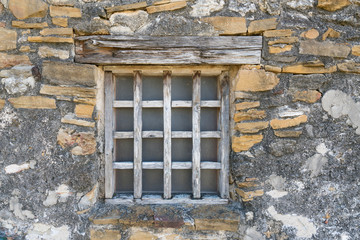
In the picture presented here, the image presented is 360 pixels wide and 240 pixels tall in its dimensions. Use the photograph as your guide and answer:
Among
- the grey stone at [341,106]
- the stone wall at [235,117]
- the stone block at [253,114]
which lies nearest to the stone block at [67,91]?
the stone wall at [235,117]

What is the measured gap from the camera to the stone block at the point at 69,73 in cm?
179

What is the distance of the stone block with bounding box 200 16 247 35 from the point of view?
1805 mm

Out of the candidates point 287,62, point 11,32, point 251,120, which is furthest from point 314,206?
point 11,32

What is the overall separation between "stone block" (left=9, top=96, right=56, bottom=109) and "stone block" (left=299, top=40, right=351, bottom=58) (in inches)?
66.6

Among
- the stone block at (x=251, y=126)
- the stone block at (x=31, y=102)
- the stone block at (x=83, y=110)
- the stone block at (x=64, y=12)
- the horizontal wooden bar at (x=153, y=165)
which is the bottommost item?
the horizontal wooden bar at (x=153, y=165)

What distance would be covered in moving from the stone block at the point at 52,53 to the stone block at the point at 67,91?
0.20 meters

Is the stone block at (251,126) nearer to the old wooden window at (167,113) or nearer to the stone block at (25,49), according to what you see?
the old wooden window at (167,113)

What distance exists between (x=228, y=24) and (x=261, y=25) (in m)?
0.22

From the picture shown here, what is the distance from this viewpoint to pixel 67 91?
1.80 metres

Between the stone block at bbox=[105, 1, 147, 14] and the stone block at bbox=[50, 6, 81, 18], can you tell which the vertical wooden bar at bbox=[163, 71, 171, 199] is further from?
the stone block at bbox=[50, 6, 81, 18]

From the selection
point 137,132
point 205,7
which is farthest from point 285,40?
point 137,132

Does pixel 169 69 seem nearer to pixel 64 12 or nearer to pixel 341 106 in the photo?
pixel 64 12

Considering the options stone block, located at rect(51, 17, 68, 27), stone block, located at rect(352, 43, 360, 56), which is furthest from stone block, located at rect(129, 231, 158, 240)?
stone block, located at rect(352, 43, 360, 56)

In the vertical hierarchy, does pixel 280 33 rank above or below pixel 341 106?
above
